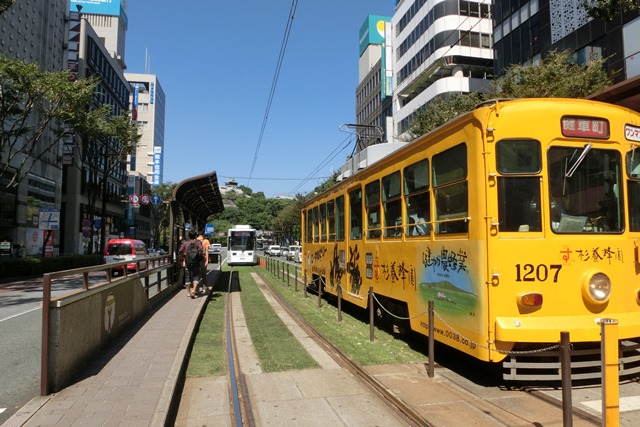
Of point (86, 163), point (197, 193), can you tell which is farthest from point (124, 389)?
point (86, 163)

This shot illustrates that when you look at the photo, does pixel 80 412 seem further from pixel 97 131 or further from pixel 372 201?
pixel 97 131

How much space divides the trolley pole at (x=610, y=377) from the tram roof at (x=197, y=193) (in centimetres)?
1234

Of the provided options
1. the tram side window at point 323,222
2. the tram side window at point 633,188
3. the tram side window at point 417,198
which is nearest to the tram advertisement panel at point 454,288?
the tram side window at point 417,198

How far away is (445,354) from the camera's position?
7102 mm

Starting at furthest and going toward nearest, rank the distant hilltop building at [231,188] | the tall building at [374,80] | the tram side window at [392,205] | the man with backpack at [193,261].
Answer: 1. the distant hilltop building at [231,188]
2. the tall building at [374,80]
3. the man with backpack at [193,261]
4. the tram side window at [392,205]

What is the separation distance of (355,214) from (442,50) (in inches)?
1532

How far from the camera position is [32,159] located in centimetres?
3522

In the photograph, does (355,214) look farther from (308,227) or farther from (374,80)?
(374,80)

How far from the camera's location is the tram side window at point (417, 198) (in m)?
6.59

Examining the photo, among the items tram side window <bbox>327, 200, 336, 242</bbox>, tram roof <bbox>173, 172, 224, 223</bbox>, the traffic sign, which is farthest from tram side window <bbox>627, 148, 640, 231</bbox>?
the traffic sign

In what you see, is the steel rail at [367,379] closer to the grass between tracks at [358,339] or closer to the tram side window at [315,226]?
the grass between tracks at [358,339]

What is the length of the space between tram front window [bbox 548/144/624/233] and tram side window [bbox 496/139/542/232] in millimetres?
190

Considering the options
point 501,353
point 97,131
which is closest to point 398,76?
point 97,131

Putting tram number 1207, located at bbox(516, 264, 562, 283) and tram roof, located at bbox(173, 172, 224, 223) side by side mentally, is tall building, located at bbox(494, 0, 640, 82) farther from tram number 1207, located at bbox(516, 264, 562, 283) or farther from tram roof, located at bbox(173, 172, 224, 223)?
tram number 1207, located at bbox(516, 264, 562, 283)
